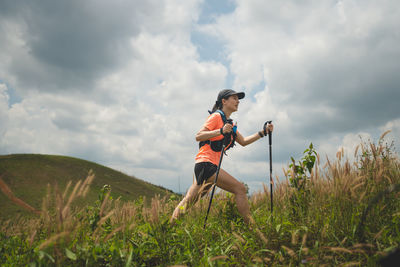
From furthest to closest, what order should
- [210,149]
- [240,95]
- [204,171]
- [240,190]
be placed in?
[240,95] → [210,149] → [204,171] → [240,190]

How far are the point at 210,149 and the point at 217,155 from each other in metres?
0.18

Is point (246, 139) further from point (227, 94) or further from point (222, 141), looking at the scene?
point (227, 94)

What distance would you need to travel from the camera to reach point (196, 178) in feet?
14.9

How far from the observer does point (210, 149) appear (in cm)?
470

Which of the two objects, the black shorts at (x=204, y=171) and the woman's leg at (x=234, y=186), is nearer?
the woman's leg at (x=234, y=186)

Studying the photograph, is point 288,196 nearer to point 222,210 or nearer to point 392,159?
point 222,210

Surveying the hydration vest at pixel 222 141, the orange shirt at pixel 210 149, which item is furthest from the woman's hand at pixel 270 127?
the orange shirt at pixel 210 149

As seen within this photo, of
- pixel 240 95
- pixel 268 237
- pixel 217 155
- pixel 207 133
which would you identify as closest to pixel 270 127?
pixel 240 95

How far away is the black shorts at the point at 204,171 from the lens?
14.6 ft

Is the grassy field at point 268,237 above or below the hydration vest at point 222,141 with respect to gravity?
below

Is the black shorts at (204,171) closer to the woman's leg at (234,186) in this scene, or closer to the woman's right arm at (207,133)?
the woman's leg at (234,186)

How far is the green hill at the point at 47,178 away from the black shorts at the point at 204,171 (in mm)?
6067

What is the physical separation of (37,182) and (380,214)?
15191 mm

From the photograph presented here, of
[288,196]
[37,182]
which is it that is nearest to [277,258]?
[288,196]
